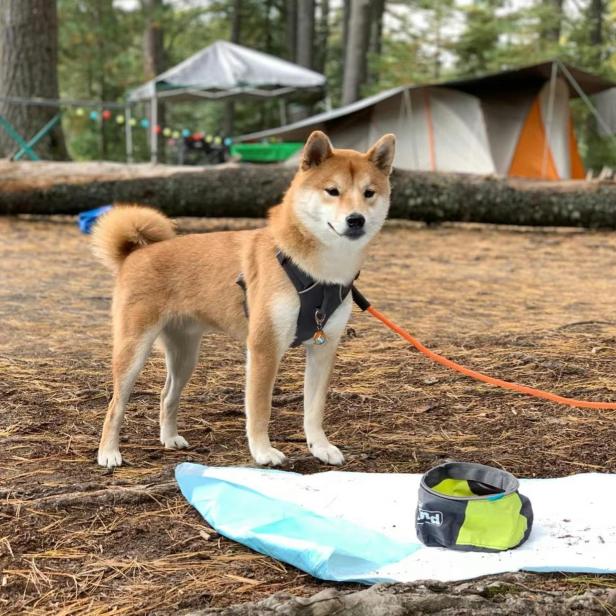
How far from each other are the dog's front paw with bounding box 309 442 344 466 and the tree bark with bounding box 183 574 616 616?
1170mm

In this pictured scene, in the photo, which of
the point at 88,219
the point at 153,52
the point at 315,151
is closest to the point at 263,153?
the point at 88,219

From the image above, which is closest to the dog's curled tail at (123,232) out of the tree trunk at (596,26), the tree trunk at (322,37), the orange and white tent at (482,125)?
the orange and white tent at (482,125)

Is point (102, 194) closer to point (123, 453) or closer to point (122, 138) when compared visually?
point (123, 453)

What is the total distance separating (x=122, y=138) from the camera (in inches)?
866

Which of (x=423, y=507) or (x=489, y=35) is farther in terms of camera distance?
(x=489, y=35)

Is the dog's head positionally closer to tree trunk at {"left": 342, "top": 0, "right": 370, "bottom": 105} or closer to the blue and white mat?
the blue and white mat

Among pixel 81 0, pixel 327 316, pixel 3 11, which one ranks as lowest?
pixel 327 316

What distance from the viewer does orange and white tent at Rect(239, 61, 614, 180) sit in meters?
12.8

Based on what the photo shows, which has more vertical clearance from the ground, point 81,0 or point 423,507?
point 81,0

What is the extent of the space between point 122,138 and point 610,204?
15.9 metres

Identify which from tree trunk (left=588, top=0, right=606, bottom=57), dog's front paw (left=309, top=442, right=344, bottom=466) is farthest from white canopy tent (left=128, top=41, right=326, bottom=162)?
dog's front paw (left=309, top=442, right=344, bottom=466)

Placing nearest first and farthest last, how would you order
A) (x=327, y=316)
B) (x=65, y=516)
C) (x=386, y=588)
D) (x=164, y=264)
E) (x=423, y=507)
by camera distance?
(x=386, y=588) → (x=423, y=507) → (x=65, y=516) → (x=327, y=316) → (x=164, y=264)

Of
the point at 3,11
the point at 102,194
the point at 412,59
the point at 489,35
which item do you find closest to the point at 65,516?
the point at 102,194

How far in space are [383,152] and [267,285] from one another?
0.76 metres
